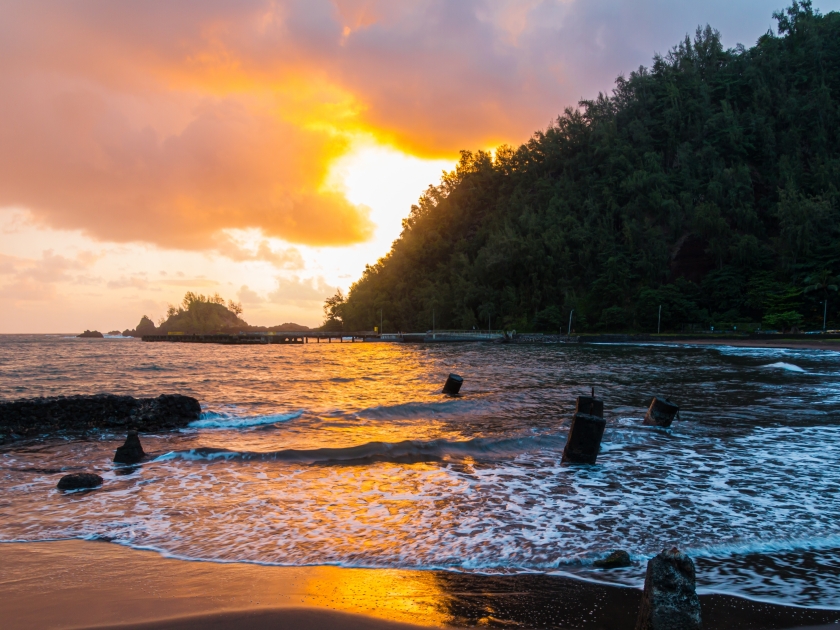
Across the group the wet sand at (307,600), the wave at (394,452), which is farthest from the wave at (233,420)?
the wet sand at (307,600)

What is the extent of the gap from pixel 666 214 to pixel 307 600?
306ft

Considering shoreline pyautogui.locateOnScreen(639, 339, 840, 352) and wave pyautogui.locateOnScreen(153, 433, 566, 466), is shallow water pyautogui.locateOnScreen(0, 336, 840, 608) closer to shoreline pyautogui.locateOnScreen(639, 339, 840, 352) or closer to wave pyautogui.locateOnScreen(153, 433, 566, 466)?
wave pyautogui.locateOnScreen(153, 433, 566, 466)

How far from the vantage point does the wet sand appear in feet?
13.1

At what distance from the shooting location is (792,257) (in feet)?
231

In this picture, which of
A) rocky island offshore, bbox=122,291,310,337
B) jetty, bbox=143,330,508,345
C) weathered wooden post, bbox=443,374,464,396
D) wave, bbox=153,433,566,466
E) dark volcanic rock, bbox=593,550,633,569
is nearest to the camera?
dark volcanic rock, bbox=593,550,633,569

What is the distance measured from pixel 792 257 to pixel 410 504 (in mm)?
81012

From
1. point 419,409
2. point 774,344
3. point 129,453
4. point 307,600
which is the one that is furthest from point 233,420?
point 774,344

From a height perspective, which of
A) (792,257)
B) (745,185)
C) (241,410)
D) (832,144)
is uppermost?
(832,144)

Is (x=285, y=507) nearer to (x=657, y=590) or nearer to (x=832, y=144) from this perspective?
(x=657, y=590)

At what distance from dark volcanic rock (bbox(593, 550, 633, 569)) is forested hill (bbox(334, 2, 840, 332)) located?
6986 cm

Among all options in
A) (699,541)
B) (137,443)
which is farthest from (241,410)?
(699,541)

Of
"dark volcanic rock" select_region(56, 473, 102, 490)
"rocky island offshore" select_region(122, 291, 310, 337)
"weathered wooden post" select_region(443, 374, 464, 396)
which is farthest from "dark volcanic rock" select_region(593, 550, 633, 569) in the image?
"rocky island offshore" select_region(122, 291, 310, 337)

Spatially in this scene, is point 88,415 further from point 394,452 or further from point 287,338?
point 287,338

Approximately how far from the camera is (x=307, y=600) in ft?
14.3
